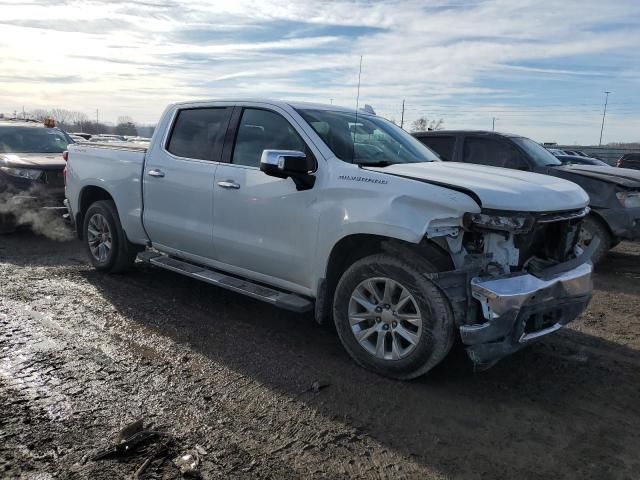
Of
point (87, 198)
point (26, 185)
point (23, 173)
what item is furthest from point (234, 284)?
point (23, 173)

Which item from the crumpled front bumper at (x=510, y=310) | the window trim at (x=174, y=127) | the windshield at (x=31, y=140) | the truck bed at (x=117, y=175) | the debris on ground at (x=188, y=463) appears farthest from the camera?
the windshield at (x=31, y=140)

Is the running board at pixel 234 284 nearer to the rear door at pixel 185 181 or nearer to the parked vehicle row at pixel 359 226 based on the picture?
the parked vehicle row at pixel 359 226

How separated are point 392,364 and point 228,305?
87.2 inches

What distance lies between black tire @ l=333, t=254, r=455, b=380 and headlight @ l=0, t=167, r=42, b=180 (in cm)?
638

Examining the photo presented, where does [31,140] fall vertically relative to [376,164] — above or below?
below

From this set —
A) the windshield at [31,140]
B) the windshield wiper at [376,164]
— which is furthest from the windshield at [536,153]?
the windshield at [31,140]

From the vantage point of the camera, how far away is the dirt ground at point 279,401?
3002 mm

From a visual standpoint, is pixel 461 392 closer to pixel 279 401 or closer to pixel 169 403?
pixel 279 401

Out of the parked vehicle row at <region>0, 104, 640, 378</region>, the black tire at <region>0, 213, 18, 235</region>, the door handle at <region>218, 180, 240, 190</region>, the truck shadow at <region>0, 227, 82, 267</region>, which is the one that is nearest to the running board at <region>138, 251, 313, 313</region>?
the parked vehicle row at <region>0, 104, 640, 378</region>

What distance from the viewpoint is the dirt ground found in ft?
9.85

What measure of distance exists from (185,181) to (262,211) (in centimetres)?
111

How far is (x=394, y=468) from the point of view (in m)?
2.97

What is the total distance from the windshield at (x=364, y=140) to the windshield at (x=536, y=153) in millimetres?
3495

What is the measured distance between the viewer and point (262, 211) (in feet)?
15.2
